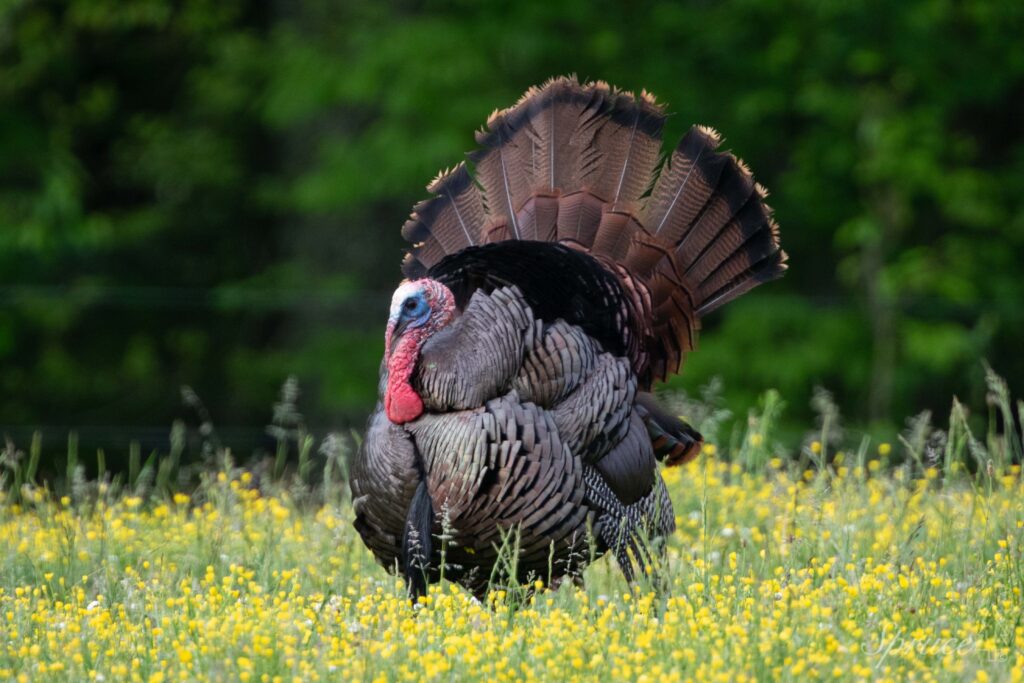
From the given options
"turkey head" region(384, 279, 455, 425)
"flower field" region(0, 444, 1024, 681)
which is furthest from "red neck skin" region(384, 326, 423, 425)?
"flower field" region(0, 444, 1024, 681)

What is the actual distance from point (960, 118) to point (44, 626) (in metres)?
10.2

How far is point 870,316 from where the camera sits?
35.8ft

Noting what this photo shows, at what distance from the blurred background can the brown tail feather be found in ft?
14.9

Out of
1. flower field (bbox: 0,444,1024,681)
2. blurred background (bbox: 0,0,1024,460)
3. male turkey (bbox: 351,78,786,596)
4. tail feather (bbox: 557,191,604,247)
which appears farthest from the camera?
blurred background (bbox: 0,0,1024,460)

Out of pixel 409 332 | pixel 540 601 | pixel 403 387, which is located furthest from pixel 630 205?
pixel 540 601

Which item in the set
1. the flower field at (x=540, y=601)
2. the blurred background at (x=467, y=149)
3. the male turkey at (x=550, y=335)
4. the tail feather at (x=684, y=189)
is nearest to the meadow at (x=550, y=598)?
the flower field at (x=540, y=601)

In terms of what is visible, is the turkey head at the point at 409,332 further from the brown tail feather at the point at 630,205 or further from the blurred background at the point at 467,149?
the blurred background at the point at 467,149

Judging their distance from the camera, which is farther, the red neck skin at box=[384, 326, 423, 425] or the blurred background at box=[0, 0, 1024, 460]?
the blurred background at box=[0, 0, 1024, 460]

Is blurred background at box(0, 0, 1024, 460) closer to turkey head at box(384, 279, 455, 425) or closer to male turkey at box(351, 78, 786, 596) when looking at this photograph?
male turkey at box(351, 78, 786, 596)

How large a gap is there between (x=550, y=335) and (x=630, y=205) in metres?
1.08

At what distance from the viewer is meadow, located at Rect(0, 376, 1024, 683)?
10.9 feet

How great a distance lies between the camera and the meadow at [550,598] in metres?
3.31

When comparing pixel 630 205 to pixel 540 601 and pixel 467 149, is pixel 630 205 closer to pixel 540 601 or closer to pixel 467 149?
pixel 540 601

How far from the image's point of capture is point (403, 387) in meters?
4.34
